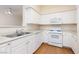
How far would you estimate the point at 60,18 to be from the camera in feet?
5.00

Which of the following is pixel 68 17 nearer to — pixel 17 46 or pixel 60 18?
pixel 60 18

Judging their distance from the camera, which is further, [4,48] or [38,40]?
[38,40]

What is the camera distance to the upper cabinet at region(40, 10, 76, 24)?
1.44 m

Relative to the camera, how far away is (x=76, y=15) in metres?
1.54

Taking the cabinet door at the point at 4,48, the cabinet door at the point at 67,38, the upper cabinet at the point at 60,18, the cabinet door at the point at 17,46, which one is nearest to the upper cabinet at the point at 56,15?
the upper cabinet at the point at 60,18

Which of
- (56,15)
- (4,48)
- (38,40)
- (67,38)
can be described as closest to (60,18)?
(56,15)

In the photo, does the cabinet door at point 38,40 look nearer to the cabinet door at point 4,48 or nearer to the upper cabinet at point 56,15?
the upper cabinet at point 56,15

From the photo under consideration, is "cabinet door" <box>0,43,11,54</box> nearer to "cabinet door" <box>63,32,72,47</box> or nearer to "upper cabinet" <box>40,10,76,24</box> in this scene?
"upper cabinet" <box>40,10,76,24</box>

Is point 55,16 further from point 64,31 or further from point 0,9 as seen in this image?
point 0,9

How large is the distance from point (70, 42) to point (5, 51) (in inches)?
51.6

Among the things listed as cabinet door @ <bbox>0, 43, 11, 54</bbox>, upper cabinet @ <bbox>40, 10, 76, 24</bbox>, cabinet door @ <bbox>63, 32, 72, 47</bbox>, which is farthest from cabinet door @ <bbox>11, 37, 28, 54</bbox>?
cabinet door @ <bbox>63, 32, 72, 47</bbox>

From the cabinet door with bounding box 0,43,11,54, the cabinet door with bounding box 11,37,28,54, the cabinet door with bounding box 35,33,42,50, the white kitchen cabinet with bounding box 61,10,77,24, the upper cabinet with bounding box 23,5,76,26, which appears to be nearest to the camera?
the cabinet door with bounding box 0,43,11,54

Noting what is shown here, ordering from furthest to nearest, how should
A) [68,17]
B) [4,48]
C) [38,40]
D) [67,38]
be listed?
[38,40], [67,38], [68,17], [4,48]
